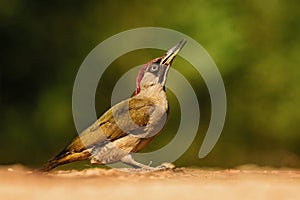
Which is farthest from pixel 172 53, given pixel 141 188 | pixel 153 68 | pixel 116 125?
pixel 141 188

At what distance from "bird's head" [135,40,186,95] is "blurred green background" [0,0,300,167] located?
12.1ft

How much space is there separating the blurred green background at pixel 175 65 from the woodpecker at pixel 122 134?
3.92 meters

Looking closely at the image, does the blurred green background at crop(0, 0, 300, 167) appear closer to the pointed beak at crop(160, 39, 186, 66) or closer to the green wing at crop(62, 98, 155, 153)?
the pointed beak at crop(160, 39, 186, 66)

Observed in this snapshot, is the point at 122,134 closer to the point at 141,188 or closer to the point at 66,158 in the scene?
the point at 66,158

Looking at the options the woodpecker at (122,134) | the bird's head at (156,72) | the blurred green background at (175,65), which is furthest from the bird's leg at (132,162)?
the blurred green background at (175,65)

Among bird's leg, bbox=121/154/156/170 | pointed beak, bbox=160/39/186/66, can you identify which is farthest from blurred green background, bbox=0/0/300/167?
bird's leg, bbox=121/154/156/170

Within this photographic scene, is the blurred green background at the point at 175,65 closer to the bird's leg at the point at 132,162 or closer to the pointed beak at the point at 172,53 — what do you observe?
the pointed beak at the point at 172,53

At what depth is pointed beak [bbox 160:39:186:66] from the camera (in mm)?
3955

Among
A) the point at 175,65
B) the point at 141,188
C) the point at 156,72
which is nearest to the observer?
the point at 141,188

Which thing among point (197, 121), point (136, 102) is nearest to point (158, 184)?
point (136, 102)

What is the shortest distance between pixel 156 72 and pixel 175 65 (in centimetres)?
392

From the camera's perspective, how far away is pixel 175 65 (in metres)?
7.86

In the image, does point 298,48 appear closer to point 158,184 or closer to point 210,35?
point 210,35

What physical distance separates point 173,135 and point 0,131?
1.58 meters
